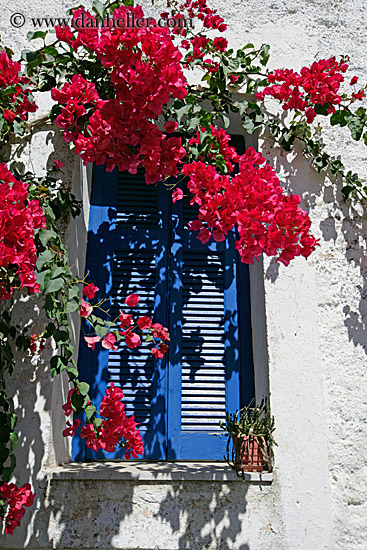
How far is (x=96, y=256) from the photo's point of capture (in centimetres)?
296

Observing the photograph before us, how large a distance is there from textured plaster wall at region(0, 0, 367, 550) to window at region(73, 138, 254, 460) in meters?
0.13

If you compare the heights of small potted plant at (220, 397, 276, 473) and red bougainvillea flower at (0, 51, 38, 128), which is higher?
red bougainvillea flower at (0, 51, 38, 128)

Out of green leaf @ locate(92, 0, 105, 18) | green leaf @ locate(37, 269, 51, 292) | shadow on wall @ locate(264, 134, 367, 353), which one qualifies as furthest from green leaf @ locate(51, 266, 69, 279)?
green leaf @ locate(92, 0, 105, 18)

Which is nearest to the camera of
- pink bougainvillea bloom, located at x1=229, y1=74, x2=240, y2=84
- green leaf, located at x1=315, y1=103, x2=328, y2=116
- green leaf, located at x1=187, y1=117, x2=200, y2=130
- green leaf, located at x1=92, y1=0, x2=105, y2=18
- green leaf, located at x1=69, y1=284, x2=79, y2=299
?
green leaf, located at x1=69, y1=284, x2=79, y2=299

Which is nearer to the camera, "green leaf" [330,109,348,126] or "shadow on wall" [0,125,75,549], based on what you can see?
"shadow on wall" [0,125,75,549]

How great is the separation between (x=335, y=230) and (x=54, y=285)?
4.97 ft

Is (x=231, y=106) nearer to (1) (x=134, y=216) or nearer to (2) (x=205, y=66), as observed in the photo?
(2) (x=205, y=66)

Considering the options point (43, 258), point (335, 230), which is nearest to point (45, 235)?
point (43, 258)

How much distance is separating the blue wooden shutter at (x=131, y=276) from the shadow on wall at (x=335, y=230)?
66 centimetres

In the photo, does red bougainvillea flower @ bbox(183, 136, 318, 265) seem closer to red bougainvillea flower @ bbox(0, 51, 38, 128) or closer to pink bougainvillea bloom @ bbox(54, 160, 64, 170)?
pink bougainvillea bloom @ bbox(54, 160, 64, 170)

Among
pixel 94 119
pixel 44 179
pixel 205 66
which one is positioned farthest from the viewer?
pixel 205 66

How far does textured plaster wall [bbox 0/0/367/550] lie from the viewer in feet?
7.30

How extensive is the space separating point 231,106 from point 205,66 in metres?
0.25

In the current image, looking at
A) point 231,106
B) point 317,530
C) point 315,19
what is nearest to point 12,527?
point 317,530
